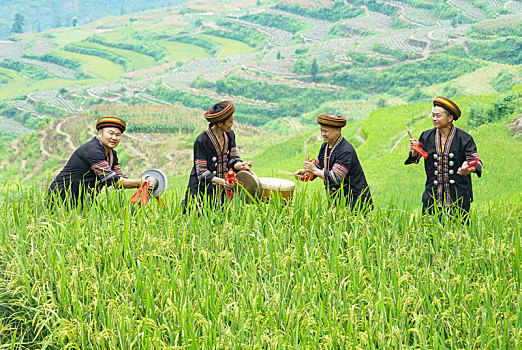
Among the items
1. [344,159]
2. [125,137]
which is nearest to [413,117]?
[344,159]

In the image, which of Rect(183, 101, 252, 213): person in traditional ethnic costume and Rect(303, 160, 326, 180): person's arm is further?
Rect(183, 101, 252, 213): person in traditional ethnic costume

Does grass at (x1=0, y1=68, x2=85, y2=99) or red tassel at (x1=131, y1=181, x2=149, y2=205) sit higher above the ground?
red tassel at (x1=131, y1=181, x2=149, y2=205)

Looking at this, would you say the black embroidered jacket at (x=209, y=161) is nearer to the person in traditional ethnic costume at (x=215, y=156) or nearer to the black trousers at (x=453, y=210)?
the person in traditional ethnic costume at (x=215, y=156)

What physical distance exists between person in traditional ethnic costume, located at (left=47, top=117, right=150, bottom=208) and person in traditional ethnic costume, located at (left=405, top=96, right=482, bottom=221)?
2543mm

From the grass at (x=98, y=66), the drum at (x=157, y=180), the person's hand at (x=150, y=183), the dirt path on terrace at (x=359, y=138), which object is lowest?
the grass at (x=98, y=66)

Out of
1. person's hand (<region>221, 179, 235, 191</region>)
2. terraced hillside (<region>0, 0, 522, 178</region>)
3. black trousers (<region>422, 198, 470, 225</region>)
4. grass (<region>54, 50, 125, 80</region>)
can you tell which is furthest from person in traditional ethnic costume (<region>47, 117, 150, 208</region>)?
grass (<region>54, 50, 125, 80</region>)

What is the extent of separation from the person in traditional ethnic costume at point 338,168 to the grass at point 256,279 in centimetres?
30

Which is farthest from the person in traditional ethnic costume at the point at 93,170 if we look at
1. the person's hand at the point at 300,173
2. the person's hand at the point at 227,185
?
the person's hand at the point at 300,173

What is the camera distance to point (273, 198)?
5094mm

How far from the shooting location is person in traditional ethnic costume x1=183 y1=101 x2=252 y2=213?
5.46m

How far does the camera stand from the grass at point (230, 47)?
77.9 m

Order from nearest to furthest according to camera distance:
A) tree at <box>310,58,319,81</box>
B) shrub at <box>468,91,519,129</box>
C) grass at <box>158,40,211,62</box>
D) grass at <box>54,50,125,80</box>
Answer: shrub at <box>468,91,519,129</box> < tree at <box>310,58,319,81</box> < grass at <box>54,50,125,80</box> < grass at <box>158,40,211,62</box>

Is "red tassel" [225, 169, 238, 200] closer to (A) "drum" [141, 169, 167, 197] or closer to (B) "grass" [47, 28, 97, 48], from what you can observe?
(A) "drum" [141, 169, 167, 197]

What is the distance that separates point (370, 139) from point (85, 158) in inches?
469
